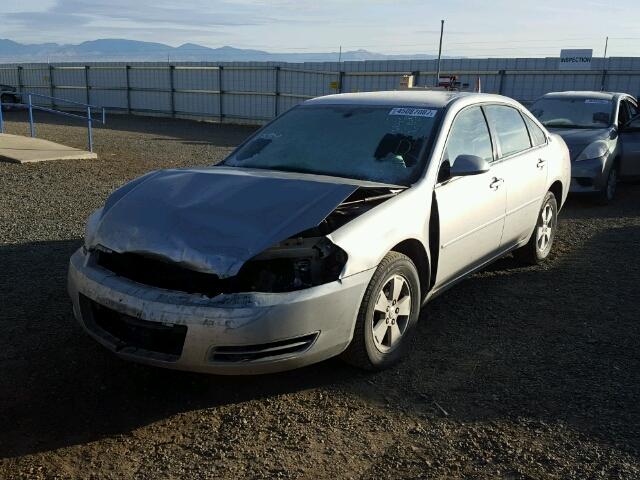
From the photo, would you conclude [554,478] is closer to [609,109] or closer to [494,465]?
[494,465]

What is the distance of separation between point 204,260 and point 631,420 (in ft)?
7.70

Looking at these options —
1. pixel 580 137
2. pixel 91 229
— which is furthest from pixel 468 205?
pixel 580 137

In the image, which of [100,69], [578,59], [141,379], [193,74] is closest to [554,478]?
[141,379]

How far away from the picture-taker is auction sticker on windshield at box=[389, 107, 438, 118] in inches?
170

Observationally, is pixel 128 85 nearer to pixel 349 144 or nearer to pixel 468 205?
pixel 349 144

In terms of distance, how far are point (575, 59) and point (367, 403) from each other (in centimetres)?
1623

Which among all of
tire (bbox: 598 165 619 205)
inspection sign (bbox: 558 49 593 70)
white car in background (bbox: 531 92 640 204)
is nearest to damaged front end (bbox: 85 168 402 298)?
white car in background (bbox: 531 92 640 204)

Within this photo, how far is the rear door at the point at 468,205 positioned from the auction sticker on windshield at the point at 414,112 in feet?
0.60

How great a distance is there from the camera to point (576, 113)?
9586 millimetres

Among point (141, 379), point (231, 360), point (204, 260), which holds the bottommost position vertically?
point (141, 379)

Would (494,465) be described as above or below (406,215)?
below

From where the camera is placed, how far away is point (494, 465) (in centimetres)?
281

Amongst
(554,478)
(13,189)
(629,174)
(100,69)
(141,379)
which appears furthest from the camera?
(100,69)

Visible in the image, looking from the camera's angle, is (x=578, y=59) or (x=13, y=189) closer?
(x=13, y=189)
